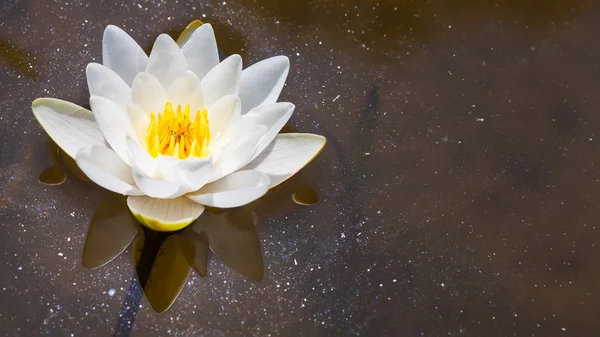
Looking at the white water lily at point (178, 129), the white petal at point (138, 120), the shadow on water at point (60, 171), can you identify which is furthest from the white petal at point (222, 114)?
the shadow on water at point (60, 171)

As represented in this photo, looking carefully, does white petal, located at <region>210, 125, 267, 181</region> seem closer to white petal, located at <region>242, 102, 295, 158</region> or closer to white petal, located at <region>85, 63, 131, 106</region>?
white petal, located at <region>242, 102, 295, 158</region>

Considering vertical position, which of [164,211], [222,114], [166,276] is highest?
[222,114]

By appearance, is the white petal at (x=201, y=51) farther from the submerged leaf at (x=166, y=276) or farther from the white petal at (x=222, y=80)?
the submerged leaf at (x=166, y=276)

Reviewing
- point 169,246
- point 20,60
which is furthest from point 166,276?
point 20,60

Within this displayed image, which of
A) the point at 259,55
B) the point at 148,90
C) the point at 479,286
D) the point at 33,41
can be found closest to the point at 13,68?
the point at 33,41

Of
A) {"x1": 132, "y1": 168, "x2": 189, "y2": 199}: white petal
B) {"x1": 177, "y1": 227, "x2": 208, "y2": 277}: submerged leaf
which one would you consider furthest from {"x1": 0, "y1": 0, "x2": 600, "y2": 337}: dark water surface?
{"x1": 132, "y1": 168, "x2": 189, "y2": 199}: white petal

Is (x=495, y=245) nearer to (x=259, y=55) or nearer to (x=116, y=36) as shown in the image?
(x=259, y=55)

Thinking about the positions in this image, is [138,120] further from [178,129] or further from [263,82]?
[263,82]
